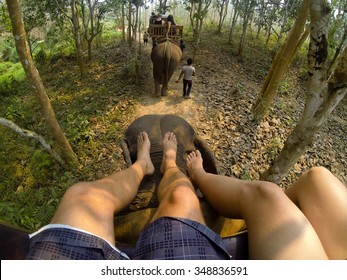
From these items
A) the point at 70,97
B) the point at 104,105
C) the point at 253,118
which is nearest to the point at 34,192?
the point at 104,105

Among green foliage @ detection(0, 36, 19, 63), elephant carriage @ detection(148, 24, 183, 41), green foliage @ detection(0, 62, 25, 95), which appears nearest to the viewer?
elephant carriage @ detection(148, 24, 183, 41)

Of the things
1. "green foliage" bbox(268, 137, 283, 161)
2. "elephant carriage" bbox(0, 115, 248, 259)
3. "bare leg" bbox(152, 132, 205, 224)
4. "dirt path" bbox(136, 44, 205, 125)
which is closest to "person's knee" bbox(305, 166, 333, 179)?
"elephant carriage" bbox(0, 115, 248, 259)

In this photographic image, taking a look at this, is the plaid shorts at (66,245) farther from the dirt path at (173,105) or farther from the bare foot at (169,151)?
the dirt path at (173,105)

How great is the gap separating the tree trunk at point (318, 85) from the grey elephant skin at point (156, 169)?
1.17 metres

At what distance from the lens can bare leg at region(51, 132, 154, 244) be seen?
154 centimetres

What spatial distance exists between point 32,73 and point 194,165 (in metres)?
3.61

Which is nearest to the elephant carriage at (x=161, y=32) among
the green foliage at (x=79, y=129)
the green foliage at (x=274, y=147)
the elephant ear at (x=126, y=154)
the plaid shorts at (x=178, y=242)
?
the green foliage at (x=79, y=129)

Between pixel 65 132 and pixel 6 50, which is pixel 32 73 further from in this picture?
pixel 6 50

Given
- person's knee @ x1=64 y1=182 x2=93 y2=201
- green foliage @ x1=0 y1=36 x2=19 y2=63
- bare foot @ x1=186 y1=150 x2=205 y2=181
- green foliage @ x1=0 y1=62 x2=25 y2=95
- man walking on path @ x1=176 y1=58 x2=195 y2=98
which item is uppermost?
person's knee @ x1=64 y1=182 x2=93 y2=201

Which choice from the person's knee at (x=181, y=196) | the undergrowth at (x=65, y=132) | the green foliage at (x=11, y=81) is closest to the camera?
the person's knee at (x=181, y=196)

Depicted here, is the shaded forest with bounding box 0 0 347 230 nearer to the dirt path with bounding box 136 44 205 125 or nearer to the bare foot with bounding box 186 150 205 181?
the dirt path with bounding box 136 44 205 125

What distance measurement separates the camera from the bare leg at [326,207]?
5.40ft
